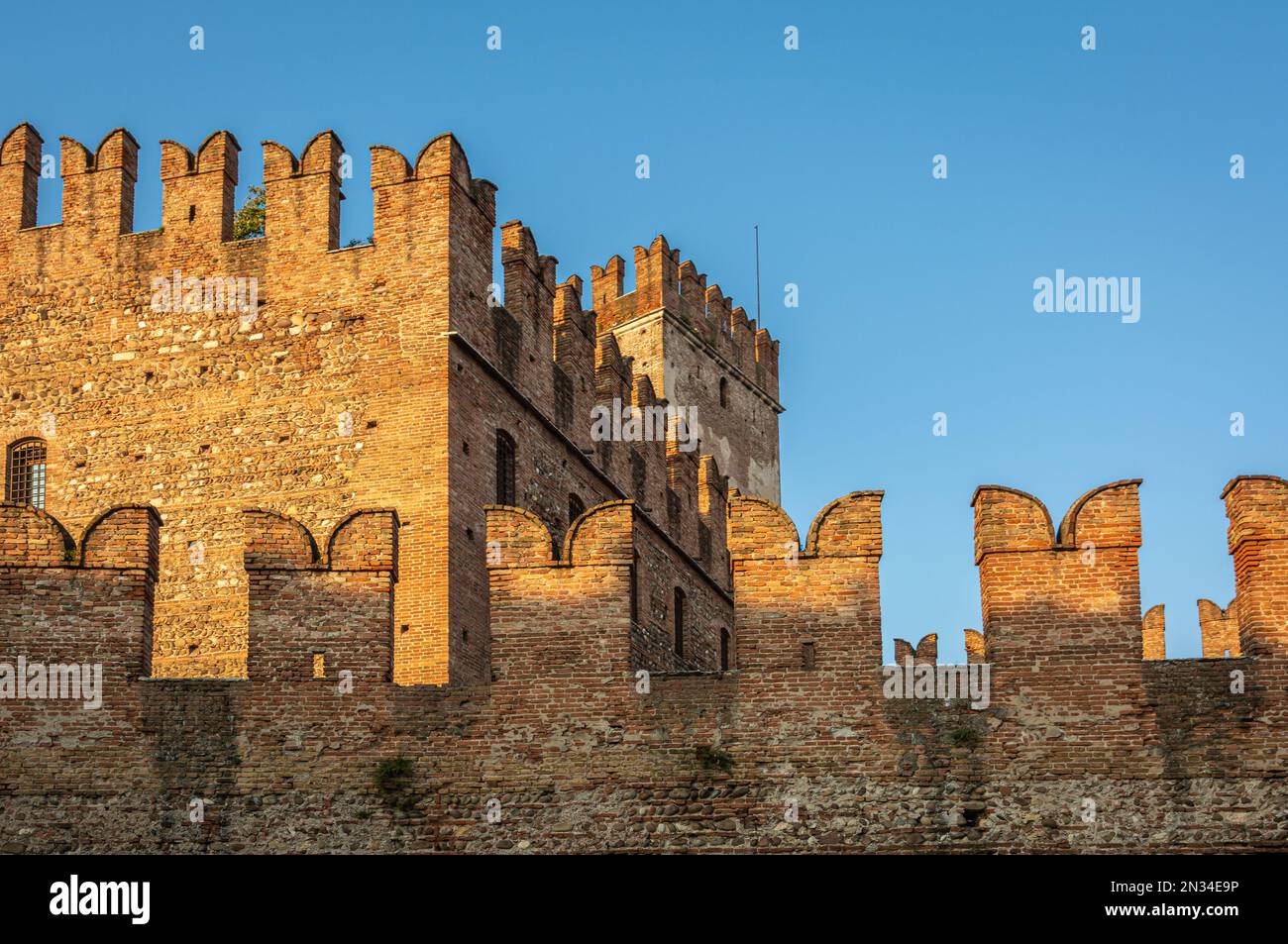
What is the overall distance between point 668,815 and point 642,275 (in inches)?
1099

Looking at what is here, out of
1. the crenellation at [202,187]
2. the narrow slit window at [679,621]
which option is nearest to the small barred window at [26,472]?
the crenellation at [202,187]

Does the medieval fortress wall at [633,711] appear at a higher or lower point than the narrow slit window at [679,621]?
lower

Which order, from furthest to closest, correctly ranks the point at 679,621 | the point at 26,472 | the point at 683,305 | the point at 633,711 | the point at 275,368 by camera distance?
the point at 683,305 < the point at 679,621 < the point at 26,472 < the point at 275,368 < the point at 633,711

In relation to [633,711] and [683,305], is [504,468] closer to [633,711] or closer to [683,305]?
[633,711]

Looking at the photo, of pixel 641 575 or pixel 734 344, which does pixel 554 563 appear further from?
pixel 734 344

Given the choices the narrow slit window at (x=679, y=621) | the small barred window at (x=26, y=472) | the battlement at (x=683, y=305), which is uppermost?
the battlement at (x=683, y=305)

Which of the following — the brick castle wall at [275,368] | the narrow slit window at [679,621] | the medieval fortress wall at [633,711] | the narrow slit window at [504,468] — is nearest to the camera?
the medieval fortress wall at [633,711]

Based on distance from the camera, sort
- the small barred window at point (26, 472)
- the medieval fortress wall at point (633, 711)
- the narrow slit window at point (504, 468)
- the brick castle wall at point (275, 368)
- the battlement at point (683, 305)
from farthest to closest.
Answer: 1. the battlement at point (683, 305)
2. the small barred window at point (26, 472)
3. the narrow slit window at point (504, 468)
4. the brick castle wall at point (275, 368)
5. the medieval fortress wall at point (633, 711)

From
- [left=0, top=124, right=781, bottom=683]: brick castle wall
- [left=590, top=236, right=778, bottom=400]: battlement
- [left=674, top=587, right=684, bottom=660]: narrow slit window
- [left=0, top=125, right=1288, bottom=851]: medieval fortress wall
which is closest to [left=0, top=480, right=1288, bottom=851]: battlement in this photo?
[left=0, top=125, right=1288, bottom=851]: medieval fortress wall

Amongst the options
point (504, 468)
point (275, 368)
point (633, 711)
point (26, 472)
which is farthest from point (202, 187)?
point (633, 711)

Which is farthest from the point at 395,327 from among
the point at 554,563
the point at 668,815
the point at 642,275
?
the point at 642,275

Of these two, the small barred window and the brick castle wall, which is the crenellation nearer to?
the brick castle wall

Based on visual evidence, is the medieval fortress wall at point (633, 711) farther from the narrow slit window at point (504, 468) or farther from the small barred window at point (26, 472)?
the small barred window at point (26, 472)
